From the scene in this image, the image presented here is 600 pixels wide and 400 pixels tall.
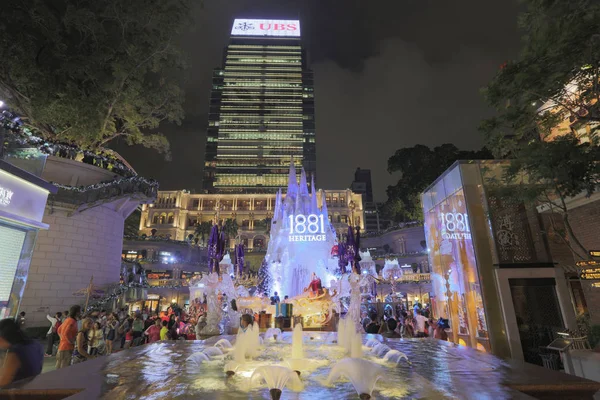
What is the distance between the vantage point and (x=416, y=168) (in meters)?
43.7

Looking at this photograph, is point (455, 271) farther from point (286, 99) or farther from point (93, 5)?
point (286, 99)

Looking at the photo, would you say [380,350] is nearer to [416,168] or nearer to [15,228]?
[15,228]

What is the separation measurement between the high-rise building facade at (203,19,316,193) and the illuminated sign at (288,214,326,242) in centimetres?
6713

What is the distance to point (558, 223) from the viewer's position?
38.3 feet

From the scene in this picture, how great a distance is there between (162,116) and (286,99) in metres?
89.1

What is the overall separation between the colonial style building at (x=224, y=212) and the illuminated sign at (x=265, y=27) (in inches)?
2799

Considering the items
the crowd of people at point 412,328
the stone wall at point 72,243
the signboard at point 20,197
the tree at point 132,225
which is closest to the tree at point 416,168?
the crowd of people at point 412,328

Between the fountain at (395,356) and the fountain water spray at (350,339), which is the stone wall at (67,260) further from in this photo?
the fountain at (395,356)

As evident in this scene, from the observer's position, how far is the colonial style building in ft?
262

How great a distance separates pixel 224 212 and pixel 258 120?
36.1 m

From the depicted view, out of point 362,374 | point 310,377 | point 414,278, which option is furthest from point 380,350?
point 414,278

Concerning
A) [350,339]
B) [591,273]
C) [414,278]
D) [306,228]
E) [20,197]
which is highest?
[306,228]

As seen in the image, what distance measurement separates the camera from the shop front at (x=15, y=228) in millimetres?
8836

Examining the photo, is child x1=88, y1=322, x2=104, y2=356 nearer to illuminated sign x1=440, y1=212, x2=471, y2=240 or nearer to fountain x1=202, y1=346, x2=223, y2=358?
fountain x1=202, y1=346, x2=223, y2=358
